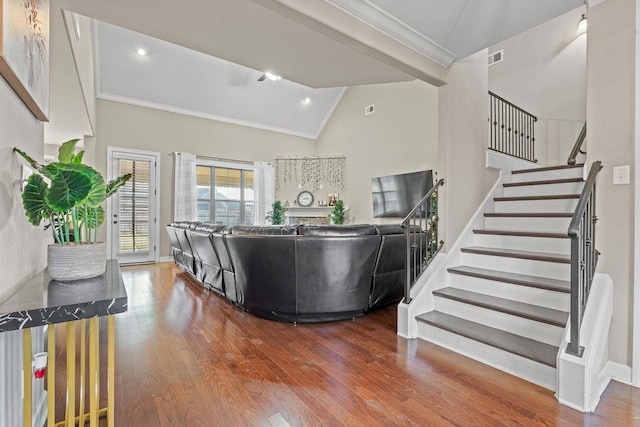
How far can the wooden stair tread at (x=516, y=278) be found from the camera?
91.5 inches

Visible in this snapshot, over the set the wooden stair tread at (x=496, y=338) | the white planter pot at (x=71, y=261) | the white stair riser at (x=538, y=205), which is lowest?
the wooden stair tread at (x=496, y=338)

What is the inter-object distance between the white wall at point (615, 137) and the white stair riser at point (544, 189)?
0.92 m

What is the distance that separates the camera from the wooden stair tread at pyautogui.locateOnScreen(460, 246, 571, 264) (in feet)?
8.11

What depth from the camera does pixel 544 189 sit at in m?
3.27

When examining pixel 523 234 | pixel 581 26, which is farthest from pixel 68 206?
pixel 581 26

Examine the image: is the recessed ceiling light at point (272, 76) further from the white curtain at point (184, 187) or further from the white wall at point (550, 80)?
the white wall at point (550, 80)

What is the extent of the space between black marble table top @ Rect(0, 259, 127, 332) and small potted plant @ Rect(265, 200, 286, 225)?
6503 millimetres

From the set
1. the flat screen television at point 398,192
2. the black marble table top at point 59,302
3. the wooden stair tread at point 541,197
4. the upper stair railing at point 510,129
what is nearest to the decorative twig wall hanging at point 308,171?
the flat screen television at point 398,192

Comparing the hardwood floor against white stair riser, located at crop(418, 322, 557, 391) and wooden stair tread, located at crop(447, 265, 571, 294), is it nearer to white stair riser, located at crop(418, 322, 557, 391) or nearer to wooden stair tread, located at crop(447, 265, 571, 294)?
white stair riser, located at crop(418, 322, 557, 391)

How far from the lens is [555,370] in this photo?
1.87 meters

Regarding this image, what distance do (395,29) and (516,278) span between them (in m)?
2.37

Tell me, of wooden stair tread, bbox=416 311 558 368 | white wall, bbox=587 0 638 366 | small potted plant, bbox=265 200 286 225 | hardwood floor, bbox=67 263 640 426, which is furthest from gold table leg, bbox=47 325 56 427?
small potted plant, bbox=265 200 286 225

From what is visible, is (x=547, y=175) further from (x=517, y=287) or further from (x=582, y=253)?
(x=582, y=253)

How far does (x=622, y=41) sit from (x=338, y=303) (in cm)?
298
